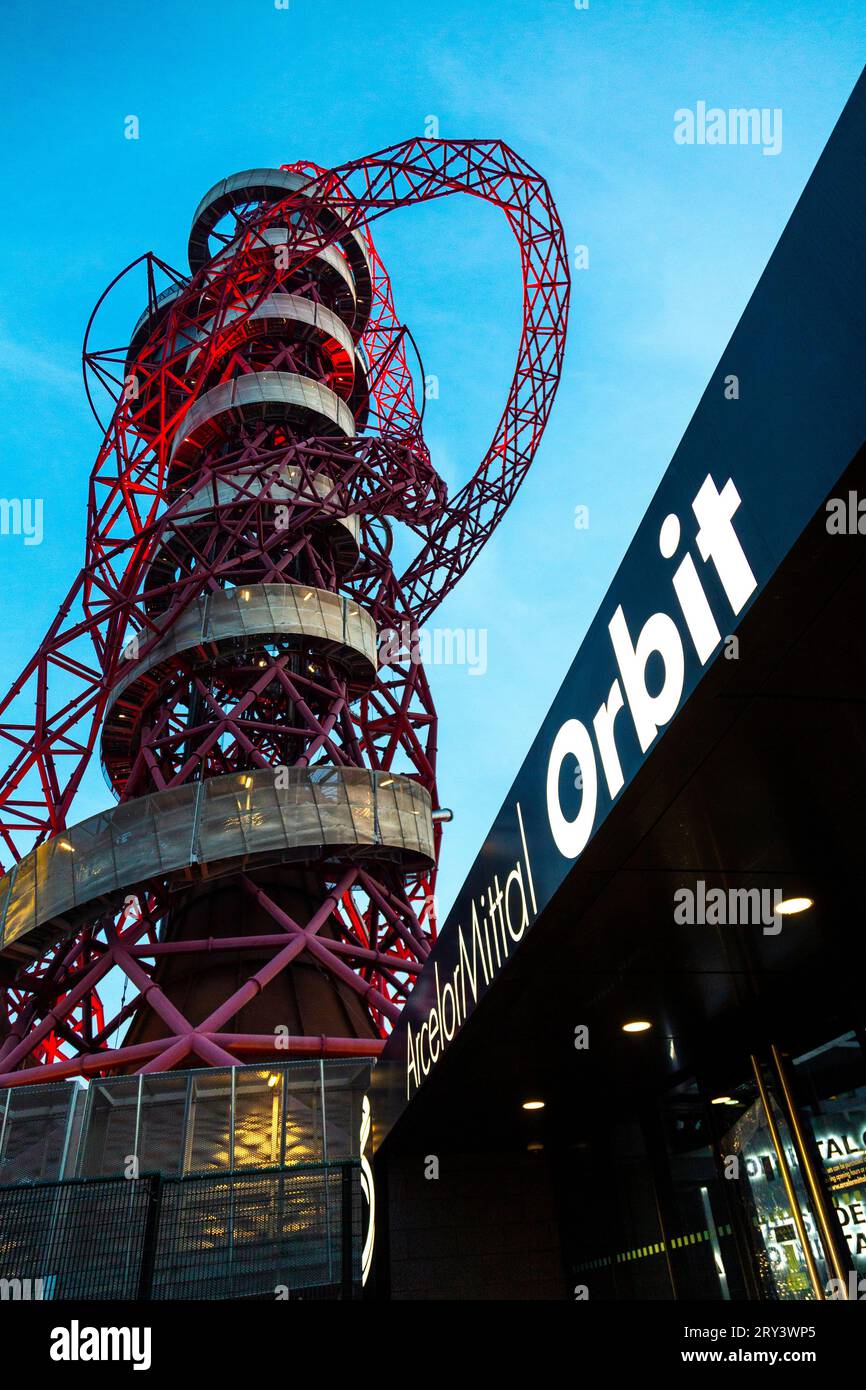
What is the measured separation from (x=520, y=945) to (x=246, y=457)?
34110mm

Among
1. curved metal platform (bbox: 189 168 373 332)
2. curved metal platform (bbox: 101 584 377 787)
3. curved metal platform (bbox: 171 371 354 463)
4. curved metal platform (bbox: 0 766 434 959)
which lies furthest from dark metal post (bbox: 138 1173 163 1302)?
curved metal platform (bbox: 189 168 373 332)

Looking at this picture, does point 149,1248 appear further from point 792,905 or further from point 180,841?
point 180,841

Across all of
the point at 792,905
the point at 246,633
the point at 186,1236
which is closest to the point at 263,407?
the point at 246,633

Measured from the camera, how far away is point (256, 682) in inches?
1377

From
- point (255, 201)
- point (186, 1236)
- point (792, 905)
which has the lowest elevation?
point (186, 1236)

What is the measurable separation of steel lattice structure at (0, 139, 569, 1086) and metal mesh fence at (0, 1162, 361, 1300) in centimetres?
1012

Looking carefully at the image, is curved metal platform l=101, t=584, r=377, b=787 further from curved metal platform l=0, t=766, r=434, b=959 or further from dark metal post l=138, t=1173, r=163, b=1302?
dark metal post l=138, t=1173, r=163, b=1302

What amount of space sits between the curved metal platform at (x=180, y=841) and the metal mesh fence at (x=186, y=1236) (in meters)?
13.5

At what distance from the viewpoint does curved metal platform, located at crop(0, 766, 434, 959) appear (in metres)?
27.4

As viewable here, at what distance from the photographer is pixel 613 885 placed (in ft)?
21.3

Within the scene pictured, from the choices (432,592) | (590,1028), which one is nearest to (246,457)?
(432,592)

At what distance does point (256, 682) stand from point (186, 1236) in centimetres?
2323

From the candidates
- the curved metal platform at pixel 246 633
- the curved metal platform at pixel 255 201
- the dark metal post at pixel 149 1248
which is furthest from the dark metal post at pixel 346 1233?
the curved metal platform at pixel 255 201
